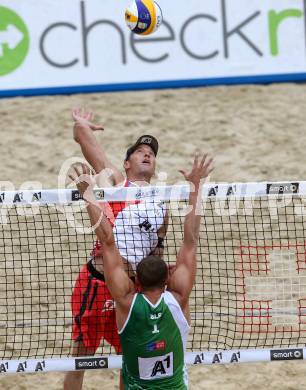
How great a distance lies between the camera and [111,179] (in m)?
8.52

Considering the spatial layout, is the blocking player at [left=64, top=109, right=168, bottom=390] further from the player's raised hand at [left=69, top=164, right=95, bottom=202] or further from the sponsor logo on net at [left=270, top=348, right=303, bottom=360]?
the sponsor logo on net at [left=270, top=348, right=303, bottom=360]

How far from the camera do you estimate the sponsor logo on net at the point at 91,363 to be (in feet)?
26.6

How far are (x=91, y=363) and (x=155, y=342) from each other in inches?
50.4

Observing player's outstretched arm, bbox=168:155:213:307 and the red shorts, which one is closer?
player's outstretched arm, bbox=168:155:213:307

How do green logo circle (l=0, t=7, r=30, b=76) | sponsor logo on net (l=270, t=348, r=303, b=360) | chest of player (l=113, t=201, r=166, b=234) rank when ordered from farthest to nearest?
green logo circle (l=0, t=7, r=30, b=76), sponsor logo on net (l=270, t=348, r=303, b=360), chest of player (l=113, t=201, r=166, b=234)

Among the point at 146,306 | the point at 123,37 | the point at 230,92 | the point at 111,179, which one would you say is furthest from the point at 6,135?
the point at 146,306

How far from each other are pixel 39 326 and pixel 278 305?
2.62m

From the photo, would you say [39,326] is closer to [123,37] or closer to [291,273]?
[291,273]

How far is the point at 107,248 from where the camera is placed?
281 inches

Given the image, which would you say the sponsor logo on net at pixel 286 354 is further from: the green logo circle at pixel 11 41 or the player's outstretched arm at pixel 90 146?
the green logo circle at pixel 11 41

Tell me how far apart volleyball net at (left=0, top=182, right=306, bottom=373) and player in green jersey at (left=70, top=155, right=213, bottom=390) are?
89cm

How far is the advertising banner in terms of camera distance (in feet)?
49.9

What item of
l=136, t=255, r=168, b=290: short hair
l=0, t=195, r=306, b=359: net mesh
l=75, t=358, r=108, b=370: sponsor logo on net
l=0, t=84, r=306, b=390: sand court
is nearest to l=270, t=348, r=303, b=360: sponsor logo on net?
l=0, t=195, r=306, b=359: net mesh

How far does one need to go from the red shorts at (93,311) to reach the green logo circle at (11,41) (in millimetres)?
7462
